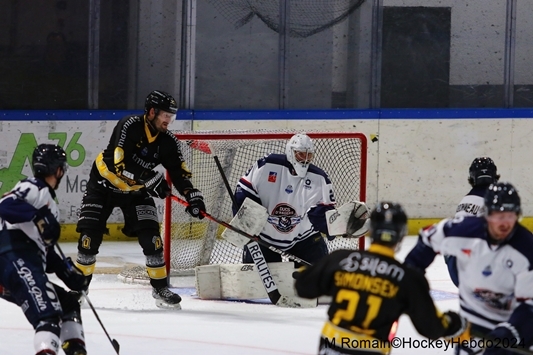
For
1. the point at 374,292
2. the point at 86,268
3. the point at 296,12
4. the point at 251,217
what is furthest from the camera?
the point at 296,12

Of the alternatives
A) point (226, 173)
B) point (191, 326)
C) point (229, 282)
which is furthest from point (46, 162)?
A: point (226, 173)

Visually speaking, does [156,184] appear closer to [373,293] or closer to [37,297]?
[37,297]

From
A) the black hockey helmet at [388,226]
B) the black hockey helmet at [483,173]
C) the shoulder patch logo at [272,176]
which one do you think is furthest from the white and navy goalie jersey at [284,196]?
the black hockey helmet at [388,226]

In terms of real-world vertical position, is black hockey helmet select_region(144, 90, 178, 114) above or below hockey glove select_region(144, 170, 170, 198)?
above

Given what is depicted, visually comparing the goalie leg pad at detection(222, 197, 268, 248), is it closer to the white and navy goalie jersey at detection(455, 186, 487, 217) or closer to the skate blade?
the skate blade

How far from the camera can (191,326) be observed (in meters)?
5.36

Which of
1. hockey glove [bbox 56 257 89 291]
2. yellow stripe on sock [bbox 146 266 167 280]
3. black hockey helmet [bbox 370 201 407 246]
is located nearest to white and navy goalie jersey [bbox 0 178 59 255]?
hockey glove [bbox 56 257 89 291]

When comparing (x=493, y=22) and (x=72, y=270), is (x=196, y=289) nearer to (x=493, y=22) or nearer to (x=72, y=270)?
(x=72, y=270)

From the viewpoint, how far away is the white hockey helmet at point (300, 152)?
19.3 ft

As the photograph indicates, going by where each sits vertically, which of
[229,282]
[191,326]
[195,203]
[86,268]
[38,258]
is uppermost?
[195,203]

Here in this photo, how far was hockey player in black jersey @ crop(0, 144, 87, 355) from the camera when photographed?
371 centimetres

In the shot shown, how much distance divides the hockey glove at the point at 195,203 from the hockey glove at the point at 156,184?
0.15m

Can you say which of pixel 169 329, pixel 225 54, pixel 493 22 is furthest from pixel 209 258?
pixel 493 22

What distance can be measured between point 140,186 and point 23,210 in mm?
1995
